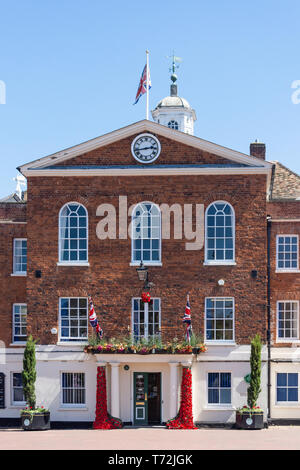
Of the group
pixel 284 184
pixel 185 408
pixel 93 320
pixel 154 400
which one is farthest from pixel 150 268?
pixel 284 184

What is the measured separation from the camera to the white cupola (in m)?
57.4

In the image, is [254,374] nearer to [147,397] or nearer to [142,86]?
[147,397]

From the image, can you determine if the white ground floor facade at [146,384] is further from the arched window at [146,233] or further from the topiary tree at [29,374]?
the arched window at [146,233]

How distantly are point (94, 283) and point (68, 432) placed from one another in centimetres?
554

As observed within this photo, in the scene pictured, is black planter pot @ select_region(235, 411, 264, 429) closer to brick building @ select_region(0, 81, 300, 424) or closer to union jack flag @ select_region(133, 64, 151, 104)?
brick building @ select_region(0, 81, 300, 424)

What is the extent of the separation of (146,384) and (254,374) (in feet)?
13.1

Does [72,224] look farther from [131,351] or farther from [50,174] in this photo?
[131,351]

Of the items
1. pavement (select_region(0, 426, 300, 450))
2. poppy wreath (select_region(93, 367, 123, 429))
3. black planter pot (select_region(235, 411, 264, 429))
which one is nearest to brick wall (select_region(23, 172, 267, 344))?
poppy wreath (select_region(93, 367, 123, 429))

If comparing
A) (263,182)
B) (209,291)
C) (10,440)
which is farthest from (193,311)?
(10,440)

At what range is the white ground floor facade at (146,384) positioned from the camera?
108 ft

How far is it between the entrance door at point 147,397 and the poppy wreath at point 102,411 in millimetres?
921

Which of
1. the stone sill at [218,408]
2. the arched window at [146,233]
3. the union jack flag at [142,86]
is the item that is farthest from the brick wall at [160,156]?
the stone sill at [218,408]

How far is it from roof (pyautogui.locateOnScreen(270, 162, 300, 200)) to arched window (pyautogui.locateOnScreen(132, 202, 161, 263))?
5070 millimetres

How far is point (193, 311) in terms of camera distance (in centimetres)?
3338
